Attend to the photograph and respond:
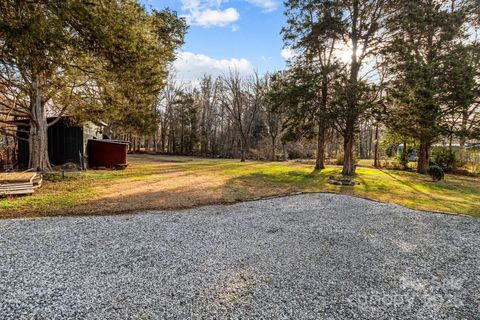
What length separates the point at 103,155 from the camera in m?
16.8

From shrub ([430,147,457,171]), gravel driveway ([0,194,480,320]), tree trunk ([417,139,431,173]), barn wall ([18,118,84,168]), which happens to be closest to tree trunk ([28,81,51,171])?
barn wall ([18,118,84,168])

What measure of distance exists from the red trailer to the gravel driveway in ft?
40.3

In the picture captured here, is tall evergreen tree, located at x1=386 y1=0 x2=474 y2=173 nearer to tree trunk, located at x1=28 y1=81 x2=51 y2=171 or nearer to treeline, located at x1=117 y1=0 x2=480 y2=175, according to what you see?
treeline, located at x1=117 y1=0 x2=480 y2=175

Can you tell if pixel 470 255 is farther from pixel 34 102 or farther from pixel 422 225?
pixel 34 102

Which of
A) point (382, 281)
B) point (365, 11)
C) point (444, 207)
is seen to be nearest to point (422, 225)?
point (444, 207)

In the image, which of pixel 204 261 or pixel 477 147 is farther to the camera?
pixel 477 147

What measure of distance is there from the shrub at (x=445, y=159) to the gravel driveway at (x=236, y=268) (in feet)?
52.9

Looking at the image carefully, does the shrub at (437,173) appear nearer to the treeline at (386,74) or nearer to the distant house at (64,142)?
the treeline at (386,74)

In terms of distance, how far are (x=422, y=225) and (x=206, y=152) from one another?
107 feet

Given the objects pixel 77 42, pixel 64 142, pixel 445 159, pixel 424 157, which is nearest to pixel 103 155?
pixel 64 142

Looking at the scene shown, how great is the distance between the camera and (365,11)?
44.3 feet

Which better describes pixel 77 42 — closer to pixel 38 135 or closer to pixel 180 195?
pixel 180 195

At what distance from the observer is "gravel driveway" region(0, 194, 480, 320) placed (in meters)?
2.85

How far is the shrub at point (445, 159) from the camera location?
62.6 feet
